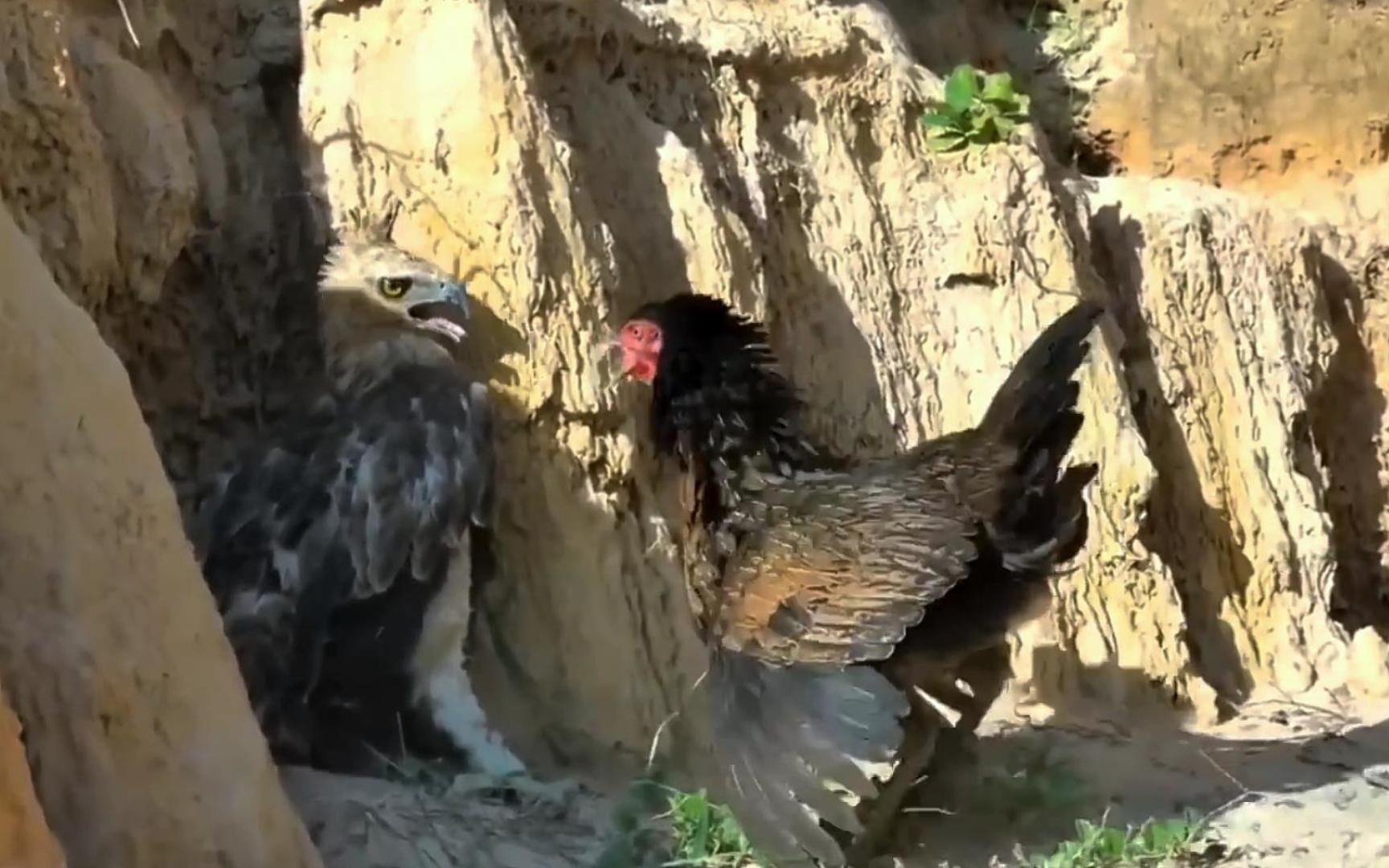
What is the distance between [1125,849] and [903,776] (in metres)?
0.53

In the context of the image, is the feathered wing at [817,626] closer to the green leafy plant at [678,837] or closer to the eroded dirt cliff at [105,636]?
the green leafy plant at [678,837]

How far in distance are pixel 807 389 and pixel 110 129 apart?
7.71 feet

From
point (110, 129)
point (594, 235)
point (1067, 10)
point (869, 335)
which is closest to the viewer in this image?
point (110, 129)

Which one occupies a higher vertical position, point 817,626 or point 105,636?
point 105,636

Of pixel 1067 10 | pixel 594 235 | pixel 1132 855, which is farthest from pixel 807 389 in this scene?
pixel 1067 10

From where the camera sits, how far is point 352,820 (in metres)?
3.16

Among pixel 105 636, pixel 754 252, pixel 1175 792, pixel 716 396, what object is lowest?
pixel 1175 792

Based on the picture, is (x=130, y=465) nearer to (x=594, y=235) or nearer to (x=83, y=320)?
(x=83, y=320)

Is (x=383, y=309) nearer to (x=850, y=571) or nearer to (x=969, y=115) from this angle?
(x=850, y=571)

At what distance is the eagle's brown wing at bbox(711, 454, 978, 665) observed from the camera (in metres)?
3.18

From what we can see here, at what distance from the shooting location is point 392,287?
3889 millimetres

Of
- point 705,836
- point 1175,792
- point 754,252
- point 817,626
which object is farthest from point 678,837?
point 754,252

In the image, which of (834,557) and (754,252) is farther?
(754,252)

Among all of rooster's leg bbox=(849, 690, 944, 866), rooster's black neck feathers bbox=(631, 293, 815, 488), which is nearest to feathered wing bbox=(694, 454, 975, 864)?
rooster's black neck feathers bbox=(631, 293, 815, 488)
